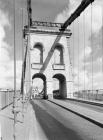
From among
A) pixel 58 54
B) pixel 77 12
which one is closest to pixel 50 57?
pixel 58 54

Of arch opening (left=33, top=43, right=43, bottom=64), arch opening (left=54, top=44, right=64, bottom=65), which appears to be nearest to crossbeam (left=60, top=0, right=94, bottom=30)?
arch opening (left=54, top=44, right=64, bottom=65)

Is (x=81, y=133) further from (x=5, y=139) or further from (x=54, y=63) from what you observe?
(x=54, y=63)

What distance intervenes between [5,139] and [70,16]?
4347 centimetres

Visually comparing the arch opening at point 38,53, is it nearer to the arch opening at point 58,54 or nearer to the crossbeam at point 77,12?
the arch opening at point 58,54

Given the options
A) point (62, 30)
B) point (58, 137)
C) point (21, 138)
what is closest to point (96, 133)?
point (58, 137)

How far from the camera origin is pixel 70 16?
48875 mm

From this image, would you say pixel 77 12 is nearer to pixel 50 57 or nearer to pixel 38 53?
pixel 50 57

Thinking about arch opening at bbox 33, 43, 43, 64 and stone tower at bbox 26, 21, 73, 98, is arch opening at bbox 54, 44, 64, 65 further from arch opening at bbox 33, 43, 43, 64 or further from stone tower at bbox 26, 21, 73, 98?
arch opening at bbox 33, 43, 43, 64

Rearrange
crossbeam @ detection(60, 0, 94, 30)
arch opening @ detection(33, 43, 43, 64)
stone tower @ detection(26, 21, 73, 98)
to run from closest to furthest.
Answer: crossbeam @ detection(60, 0, 94, 30)
stone tower @ detection(26, 21, 73, 98)
arch opening @ detection(33, 43, 43, 64)

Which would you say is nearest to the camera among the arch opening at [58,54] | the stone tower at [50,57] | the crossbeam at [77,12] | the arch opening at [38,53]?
the crossbeam at [77,12]

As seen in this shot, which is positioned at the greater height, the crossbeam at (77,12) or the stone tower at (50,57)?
the crossbeam at (77,12)

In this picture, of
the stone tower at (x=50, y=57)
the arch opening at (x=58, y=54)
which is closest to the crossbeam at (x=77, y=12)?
the stone tower at (x=50, y=57)

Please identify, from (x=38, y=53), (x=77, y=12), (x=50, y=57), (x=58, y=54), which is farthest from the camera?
(x=58, y=54)

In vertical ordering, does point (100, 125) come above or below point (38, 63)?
below
